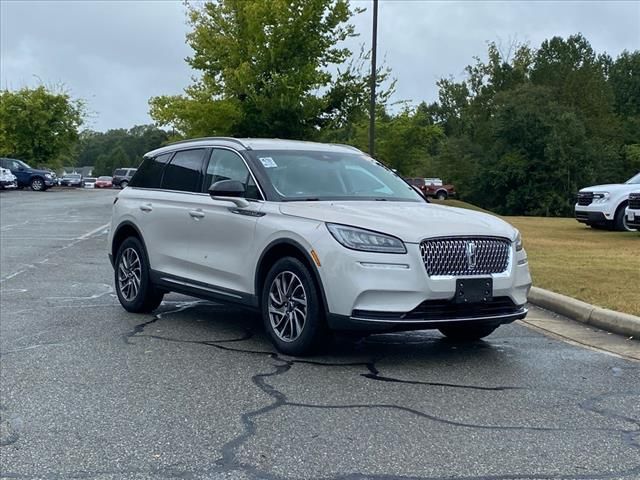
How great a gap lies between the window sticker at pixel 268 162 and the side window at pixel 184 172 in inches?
36.1

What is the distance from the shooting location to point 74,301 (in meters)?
9.33

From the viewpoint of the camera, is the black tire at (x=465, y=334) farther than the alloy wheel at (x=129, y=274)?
No

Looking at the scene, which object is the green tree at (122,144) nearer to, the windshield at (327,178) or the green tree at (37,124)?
the green tree at (37,124)

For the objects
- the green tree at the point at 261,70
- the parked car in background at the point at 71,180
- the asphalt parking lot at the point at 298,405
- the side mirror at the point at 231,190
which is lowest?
the parked car in background at the point at 71,180

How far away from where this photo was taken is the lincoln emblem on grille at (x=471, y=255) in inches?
Answer: 238

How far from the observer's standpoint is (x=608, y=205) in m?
19.3

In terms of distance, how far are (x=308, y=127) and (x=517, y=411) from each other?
2749 centimetres

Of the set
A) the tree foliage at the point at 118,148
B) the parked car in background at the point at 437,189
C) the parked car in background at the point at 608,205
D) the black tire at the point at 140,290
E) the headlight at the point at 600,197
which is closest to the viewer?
the black tire at the point at 140,290

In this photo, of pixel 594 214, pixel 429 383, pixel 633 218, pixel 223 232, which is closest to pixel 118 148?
pixel 594 214

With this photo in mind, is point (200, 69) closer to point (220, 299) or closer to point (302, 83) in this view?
point (302, 83)

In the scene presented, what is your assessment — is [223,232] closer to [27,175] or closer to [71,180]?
[27,175]

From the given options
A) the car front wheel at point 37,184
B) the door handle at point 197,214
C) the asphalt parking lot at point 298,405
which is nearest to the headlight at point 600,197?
the asphalt parking lot at point 298,405

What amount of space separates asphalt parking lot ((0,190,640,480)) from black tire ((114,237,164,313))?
0.23m

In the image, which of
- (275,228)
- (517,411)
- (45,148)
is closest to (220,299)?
(275,228)
